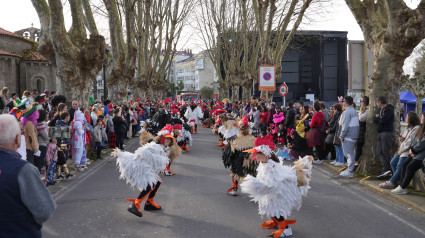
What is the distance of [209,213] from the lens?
6.34 m

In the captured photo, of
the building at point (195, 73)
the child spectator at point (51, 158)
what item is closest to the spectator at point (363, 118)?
the child spectator at point (51, 158)

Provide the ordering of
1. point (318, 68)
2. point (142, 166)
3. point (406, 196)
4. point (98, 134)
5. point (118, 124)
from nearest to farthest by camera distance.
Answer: point (142, 166) < point (406, 196) < point (98, 134) < point (118, 124) < point (318, 68)

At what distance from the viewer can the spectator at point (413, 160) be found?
22.9ft

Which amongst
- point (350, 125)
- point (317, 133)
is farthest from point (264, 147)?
point (317, 133)

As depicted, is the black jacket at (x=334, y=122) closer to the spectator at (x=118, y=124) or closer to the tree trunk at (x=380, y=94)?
the tree trunk at (x=380, y=94)

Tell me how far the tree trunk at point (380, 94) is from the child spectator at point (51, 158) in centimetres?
747

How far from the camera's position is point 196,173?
9961mm

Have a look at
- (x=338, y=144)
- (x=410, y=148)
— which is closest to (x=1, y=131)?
(x=410, y=148)

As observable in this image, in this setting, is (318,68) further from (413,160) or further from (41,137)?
(41,137)

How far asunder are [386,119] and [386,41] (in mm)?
1816

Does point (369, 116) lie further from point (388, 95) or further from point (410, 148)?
point (410, 148)

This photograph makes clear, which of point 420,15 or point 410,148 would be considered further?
point 420,15

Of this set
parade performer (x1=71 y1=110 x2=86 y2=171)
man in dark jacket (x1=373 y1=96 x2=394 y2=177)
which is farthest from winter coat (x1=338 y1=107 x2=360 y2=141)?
parade performer (x1=71 y1=110 x2=86 y2=171)

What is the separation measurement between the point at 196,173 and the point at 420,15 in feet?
21.3
